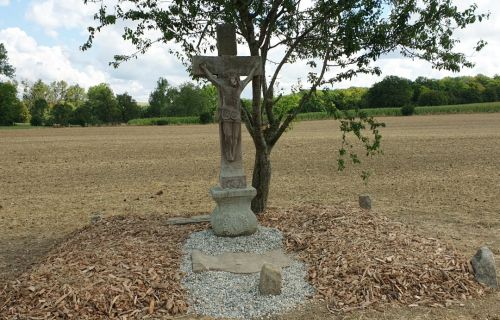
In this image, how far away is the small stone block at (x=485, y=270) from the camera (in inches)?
232

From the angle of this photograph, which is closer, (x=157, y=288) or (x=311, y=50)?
(x=157, y=288)

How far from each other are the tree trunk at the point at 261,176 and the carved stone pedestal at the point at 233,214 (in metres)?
1.30

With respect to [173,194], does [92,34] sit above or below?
above

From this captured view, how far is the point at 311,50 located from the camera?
893 cm

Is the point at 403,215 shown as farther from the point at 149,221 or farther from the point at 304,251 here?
the point at 149,221

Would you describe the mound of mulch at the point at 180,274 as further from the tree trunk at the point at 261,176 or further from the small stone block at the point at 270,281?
the tree trunk at the point at 261,176

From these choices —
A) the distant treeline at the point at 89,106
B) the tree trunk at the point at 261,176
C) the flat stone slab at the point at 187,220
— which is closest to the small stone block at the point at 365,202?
the tree trunk at the point at 261,176

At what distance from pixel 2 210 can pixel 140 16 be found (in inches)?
275

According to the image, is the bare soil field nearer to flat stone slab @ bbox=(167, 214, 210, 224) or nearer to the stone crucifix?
flat stone slab @ bbox=(167, 214, 210, 224)

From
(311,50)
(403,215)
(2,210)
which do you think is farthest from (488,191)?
(2,210)

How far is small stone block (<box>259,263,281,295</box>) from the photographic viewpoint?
5555 mm

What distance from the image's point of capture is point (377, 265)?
5980mm

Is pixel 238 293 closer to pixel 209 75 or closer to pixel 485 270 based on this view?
pixel 485 270

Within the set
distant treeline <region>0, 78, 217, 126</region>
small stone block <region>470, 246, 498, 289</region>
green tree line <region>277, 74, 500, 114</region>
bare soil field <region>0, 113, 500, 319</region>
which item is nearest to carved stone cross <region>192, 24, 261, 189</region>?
bare soil field <region>0, 113, 500, 319</region>
